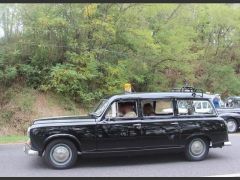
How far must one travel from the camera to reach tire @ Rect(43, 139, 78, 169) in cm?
922

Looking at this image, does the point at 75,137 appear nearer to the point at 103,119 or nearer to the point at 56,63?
the point at 103,119

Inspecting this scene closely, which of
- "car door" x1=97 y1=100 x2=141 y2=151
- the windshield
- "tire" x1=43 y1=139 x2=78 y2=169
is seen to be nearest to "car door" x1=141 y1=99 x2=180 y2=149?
"car door" x1=97 y1=100 x2=141 y2=151

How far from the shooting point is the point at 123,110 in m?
9.74

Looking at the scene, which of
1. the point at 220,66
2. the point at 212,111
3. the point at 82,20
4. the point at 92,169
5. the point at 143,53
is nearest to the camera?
the point at 92,169

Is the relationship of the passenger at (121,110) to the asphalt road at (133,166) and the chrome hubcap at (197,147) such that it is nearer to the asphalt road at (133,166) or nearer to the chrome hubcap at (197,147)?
the asphalt road at (133,166)

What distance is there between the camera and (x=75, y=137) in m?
9.24

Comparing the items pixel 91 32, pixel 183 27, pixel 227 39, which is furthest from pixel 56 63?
pixel 227 39

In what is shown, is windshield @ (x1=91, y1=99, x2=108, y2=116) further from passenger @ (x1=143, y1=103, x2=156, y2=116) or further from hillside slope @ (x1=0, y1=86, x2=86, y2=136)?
hillside slope @ (x1=0, y1=86, x2=86, y2=136)

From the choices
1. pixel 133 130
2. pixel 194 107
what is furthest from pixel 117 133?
pixel 194 107

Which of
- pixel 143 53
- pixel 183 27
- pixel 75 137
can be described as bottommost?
pixel 75 137

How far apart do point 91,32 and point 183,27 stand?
747cm

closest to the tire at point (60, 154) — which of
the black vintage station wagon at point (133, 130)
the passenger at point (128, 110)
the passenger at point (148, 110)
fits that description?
the black vintage station wagon at point (133, 130)

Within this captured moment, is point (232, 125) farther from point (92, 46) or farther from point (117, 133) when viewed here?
point (92, 46)

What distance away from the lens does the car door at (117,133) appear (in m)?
9.38
